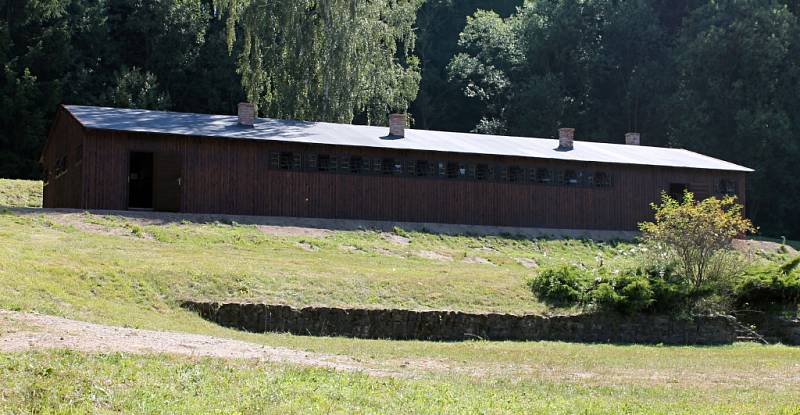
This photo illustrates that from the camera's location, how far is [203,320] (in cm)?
2053

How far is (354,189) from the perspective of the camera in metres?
37.0

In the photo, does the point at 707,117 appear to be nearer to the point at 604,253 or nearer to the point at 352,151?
the point at 604,253

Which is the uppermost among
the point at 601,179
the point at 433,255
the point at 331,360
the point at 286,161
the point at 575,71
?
the point at 575,71

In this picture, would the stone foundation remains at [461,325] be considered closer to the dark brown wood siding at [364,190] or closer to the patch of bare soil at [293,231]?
the patch of bare soil at [293,231]

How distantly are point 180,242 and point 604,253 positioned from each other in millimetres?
15491

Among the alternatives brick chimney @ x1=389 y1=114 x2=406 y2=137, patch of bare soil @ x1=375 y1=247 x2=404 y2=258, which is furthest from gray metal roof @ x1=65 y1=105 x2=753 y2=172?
patch of bare soil @ x1=375 y1=247 x2=404 y2=258

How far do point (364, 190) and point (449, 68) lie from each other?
1389 inches

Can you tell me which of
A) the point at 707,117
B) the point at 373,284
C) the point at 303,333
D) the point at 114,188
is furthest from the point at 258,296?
the point at 707,117

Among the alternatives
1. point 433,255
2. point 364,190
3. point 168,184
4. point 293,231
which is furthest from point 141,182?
point 433,255

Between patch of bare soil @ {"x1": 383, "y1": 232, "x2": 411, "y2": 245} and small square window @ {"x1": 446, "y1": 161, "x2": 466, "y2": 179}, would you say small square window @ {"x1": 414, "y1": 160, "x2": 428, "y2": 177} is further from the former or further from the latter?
patch of bare soil @ {"x1": 383, "y1": 232, "x2": 411, "y2": 245}

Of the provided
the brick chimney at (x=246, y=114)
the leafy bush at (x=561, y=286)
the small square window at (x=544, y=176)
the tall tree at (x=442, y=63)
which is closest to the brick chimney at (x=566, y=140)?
the small square window at (x=544, y=176)

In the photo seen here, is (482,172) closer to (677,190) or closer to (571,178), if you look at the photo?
(571,178)

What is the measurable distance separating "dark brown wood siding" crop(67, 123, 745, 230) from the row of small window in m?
0.19

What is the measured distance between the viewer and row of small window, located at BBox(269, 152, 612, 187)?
3634 cm
